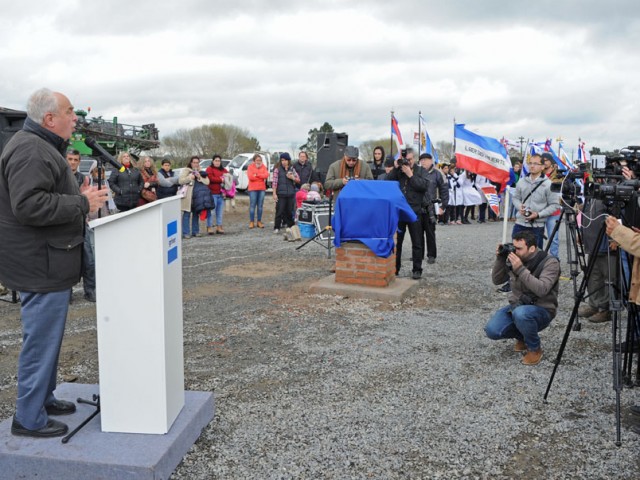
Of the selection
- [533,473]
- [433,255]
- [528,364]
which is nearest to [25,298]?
[533,473]

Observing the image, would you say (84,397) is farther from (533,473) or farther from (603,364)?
(603,364)

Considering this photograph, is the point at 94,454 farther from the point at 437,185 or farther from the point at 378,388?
the point at 437,185

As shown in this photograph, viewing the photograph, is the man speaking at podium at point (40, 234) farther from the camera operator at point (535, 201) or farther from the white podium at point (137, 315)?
the camera operator at point (535, 201)

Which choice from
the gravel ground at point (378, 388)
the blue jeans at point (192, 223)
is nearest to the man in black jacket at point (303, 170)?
the blue jeans at point (192, 223)

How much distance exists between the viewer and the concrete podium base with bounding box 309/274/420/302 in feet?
23.6

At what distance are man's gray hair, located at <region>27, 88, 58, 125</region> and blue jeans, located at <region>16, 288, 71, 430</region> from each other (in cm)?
91

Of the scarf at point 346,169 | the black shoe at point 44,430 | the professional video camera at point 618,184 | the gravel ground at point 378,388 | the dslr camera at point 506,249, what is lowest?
the gravel ground at point 378,388

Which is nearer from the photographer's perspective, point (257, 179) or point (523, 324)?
point (523, 324)

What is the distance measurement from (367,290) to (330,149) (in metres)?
11.1

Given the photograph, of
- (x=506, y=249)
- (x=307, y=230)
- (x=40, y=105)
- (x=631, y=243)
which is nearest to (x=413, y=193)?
(x=506, y=249)

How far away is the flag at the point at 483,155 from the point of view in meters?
9.39

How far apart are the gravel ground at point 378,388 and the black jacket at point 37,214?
1309 mm

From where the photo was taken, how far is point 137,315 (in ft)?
9.77

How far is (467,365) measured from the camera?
494 centimetres
